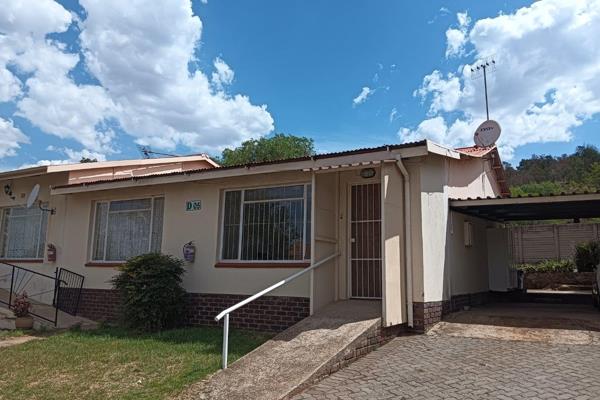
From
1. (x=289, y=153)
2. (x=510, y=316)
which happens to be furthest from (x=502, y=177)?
(x=289, y=153)

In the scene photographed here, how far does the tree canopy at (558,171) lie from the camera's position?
39.6 m

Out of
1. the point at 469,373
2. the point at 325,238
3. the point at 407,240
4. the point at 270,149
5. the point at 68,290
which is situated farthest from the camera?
the point at 270,149

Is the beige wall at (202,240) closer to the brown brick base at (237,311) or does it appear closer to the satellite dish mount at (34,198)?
the brown brick base at (237,311)

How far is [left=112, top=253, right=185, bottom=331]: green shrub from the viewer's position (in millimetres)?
8773

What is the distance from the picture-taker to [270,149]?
128ft

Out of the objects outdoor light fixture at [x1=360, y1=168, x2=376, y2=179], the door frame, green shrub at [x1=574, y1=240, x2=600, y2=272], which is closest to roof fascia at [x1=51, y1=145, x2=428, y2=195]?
outdoor light fixture at [x1=360, y1=168, x2=376, y2=179]

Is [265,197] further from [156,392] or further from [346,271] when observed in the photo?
[156,392]

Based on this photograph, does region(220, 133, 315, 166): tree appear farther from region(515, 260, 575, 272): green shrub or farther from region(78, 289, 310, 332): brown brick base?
region(78, 289, 310, 332): brown brick base

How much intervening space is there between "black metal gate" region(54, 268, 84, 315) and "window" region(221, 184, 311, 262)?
4354 mm

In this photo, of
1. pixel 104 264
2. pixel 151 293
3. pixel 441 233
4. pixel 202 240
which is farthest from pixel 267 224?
pixel 104 264

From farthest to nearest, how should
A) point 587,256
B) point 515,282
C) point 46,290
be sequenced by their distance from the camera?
point 587,256 < point 46,290 < point 515,282

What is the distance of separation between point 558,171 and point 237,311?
45788mm

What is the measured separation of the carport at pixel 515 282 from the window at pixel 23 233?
34.6 ft

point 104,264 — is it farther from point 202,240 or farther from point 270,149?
point 270,149
